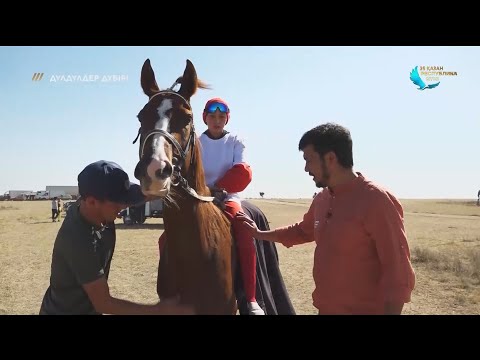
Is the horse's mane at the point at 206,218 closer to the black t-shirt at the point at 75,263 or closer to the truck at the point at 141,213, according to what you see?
the black t-shirt at the point at 75,263

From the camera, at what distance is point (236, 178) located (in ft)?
11.8

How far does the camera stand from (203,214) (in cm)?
313

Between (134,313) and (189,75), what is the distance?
6.32 ft

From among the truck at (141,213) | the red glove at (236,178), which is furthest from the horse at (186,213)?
the truck at (141,213)

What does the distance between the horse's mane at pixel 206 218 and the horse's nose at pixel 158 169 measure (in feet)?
1.78

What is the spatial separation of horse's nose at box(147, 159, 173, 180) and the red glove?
40.8 inches

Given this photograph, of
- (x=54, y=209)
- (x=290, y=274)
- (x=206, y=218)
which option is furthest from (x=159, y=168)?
(x=54, y=209)

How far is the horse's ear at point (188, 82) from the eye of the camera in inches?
127

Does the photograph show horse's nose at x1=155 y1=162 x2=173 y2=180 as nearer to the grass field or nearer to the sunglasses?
the sunglasses

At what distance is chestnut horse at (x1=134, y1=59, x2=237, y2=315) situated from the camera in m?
2.91

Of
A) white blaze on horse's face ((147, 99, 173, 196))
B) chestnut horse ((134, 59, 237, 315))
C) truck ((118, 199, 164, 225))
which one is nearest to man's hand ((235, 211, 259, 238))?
chestnut horse ((134, 59, 237, 315))
